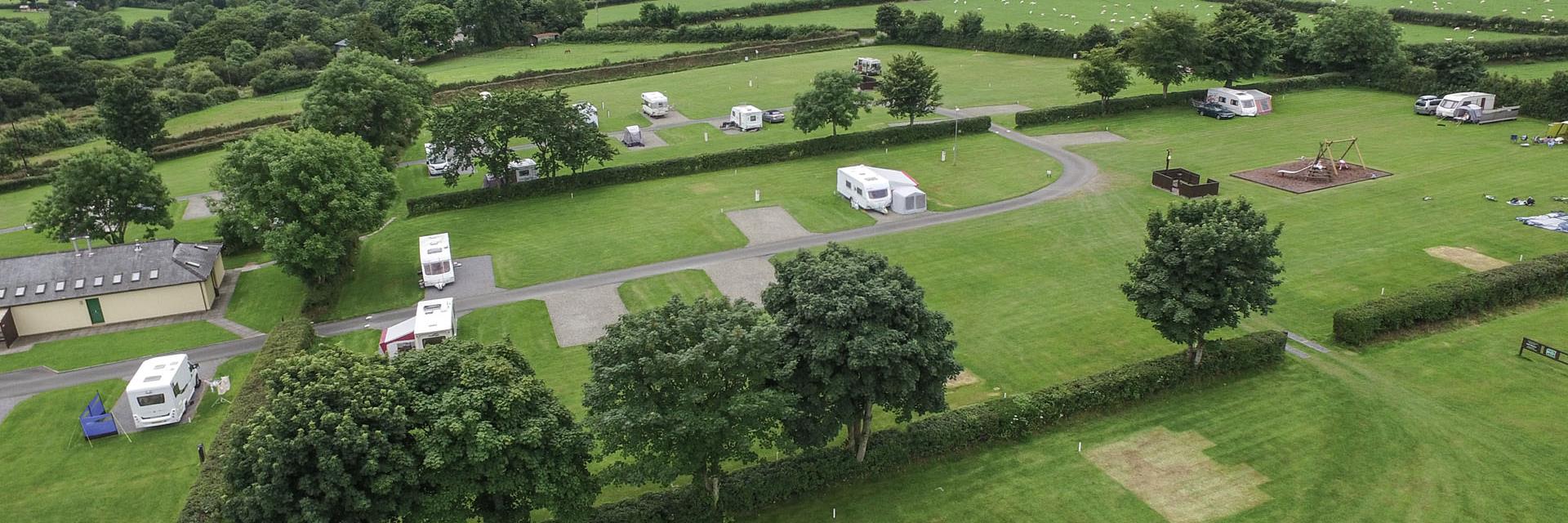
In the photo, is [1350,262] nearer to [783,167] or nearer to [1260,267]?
[1260,267]

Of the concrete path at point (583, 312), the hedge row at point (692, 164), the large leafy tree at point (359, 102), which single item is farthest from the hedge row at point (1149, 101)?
the large leafy tree at point (359, 102)

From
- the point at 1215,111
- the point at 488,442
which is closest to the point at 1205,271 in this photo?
the point at 488,442

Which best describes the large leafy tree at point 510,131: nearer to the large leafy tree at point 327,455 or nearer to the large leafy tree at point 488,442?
the large leafy tree at point 488,442

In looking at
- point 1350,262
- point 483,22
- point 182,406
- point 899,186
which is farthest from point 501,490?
point 483,22

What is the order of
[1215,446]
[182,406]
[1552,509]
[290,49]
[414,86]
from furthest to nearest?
[290,49] < [414,86] < [182,406] < [1215,446] < [1552,509]

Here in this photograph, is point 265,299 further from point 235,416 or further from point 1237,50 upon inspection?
point 1237,50

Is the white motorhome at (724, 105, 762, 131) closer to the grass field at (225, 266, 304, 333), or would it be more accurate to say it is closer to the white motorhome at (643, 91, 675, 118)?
the white motorhome at (643, 91, 675, 118)
